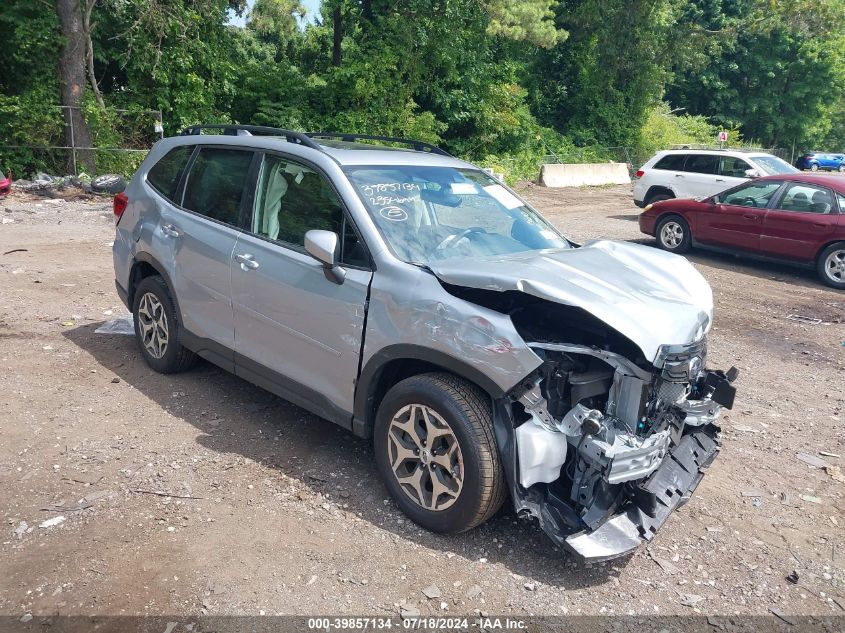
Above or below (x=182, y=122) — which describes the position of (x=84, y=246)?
below

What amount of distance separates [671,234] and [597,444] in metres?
10.4

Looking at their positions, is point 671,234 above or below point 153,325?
above

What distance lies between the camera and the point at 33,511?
3.74 meters

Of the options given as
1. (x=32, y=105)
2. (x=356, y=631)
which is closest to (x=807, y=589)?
(x=356, y=631)

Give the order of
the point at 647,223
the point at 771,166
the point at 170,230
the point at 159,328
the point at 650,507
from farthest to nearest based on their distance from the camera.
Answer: the point at 771,166, the point at 647,223, the point at 159,328, the point at 170,230, the point at 650,507

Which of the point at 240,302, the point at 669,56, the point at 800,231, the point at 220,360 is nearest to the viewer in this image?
the point at 240,302

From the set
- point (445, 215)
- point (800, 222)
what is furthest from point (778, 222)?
point (445, 215)

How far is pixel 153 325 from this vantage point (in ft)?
18.3

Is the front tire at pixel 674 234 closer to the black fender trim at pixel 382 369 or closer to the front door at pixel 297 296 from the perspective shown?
the front door at pixel 297 296

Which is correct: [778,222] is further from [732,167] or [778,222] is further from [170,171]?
[170,171]

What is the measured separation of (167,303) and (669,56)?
34.7m

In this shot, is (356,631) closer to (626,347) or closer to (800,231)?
(626,347)

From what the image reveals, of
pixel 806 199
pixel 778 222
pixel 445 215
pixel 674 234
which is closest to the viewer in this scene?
pixel 445 215

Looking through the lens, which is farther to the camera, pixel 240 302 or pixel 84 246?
pixel 84 246
